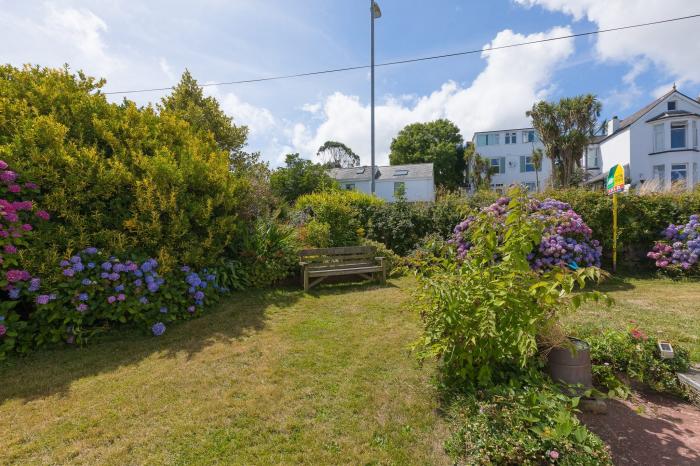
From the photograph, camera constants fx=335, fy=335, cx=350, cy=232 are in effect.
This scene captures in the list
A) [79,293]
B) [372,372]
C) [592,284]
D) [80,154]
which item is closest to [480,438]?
[372,372]

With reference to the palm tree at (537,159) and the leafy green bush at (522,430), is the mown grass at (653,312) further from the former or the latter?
the palm tree at (537,159)

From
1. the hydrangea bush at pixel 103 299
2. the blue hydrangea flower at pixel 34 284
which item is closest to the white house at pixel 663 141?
the hydrangea bush at pixel 103 299

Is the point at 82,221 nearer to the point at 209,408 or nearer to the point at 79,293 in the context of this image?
the point at 79,293

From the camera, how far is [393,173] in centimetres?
3284

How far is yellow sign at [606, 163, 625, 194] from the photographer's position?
7137mm

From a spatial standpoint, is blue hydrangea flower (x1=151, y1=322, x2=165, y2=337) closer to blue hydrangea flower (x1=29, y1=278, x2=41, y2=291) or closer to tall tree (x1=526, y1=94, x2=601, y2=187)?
blue hydrangea flower (x1=29, y1=278, x2=41, y2=291)

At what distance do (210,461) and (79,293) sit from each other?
289 cm

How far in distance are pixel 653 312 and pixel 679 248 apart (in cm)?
379

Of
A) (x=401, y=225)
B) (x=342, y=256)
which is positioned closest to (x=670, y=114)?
(x=401, y=225)

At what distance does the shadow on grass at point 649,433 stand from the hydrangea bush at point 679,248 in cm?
623

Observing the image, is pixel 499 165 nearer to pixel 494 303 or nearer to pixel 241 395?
pixel 494 303

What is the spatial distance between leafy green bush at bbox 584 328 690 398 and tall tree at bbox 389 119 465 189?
121 ft

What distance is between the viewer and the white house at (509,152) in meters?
34.5

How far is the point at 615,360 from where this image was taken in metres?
3.04
